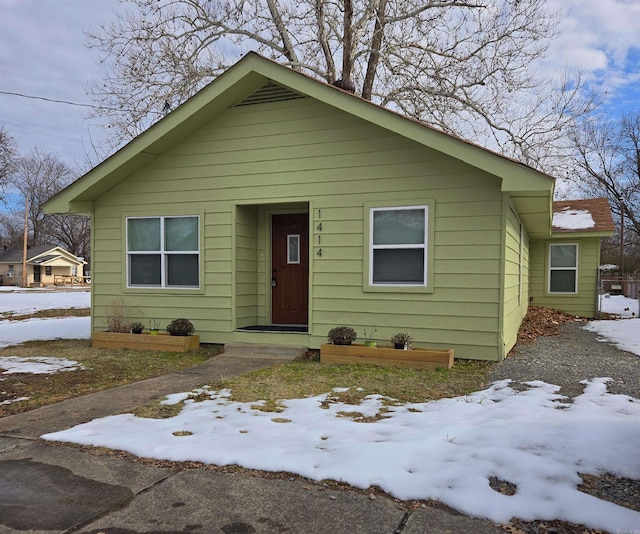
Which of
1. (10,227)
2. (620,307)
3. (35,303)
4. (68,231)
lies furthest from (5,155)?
(10,227)

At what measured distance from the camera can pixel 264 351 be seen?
7676 millimetres

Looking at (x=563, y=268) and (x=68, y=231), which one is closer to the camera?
(x=563, y=268)

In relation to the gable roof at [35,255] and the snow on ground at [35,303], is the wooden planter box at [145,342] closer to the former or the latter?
the snow on ground at [35,303]

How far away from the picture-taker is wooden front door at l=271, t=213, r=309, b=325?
28.7 ft

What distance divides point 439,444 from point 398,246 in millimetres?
4155

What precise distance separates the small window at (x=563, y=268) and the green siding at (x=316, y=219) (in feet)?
26.1

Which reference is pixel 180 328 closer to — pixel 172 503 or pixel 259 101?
pixel 259 101

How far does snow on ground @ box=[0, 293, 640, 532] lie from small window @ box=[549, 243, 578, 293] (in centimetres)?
1071

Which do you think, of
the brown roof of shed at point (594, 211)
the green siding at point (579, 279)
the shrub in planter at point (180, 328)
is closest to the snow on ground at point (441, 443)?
the shrub in planter at point (180, 328)

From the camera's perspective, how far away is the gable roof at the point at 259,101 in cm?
623

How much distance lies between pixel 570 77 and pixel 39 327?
17929 mm

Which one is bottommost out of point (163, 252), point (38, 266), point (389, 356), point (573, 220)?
point (389, 356)

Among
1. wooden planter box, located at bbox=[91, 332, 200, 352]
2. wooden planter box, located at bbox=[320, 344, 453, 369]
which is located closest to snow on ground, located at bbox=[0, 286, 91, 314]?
wooden planter box, located at bbox=[91, 332, 200, 352]

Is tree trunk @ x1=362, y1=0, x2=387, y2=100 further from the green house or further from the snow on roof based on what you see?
the green house
